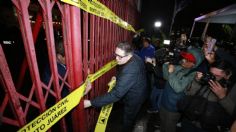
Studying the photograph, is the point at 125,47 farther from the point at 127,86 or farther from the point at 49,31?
the point at 49,31

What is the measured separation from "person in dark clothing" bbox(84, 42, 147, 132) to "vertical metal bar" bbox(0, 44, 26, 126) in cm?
117

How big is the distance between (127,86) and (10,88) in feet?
5.94

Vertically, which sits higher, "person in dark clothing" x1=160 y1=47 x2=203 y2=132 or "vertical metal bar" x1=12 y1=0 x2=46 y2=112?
"vertical metal bar" x1=12 y1=0 x2=46 y2=112

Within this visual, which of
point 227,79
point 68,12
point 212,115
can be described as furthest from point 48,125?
point 227,79

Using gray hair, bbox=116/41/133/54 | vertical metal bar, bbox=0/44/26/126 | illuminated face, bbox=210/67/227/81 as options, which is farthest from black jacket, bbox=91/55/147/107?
vertical metal bar, bbox=0/44/26/126

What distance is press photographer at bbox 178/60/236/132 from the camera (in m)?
2.45

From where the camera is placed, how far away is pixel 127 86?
2.85m

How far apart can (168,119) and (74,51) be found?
237 cm

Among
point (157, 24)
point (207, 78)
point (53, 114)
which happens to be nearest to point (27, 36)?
point (53, 114)

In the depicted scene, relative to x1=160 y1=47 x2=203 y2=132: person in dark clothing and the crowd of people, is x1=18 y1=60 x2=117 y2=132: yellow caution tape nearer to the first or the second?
the crowd of people

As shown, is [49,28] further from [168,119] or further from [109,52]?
[168,119]

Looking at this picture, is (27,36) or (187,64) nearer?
(27,36)

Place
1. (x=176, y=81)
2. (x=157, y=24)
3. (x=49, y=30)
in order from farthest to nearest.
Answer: (x=157, y=24)
(x=176, y=81)
(x=49, y=30)

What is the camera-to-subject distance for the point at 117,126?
4332 millimetres
